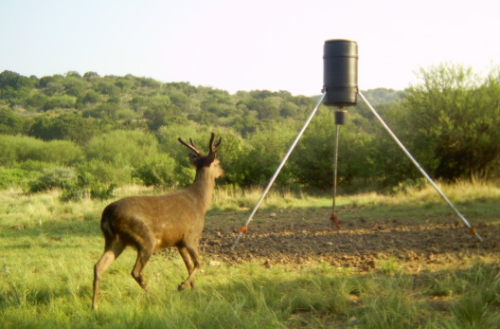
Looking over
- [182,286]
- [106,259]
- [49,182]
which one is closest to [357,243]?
[182,286]

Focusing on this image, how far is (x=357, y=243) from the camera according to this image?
9.18m

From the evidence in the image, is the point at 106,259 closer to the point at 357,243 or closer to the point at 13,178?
the point at 357,243

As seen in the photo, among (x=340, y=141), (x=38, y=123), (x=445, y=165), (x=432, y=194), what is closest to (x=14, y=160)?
(x=38, y=123)

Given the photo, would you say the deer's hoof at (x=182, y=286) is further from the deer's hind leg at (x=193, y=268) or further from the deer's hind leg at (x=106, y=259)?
the deer's hind leg at (x=106, y=259)

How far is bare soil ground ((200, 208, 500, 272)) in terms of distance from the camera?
7934 mm

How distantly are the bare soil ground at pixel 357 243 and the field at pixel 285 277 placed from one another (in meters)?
0.02

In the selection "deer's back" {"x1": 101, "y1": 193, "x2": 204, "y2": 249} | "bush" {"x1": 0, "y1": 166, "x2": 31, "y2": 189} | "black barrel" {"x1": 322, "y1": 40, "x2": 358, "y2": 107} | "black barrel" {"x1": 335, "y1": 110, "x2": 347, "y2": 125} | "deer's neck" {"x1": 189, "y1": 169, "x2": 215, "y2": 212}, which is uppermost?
"black barrel" {"x1": 322, "y1": 40, "x2": 358, "y2": 107}

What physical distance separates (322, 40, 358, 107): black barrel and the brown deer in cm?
346

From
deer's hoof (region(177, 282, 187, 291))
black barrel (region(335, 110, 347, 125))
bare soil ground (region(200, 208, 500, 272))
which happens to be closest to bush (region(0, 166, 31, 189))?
bare soil ground (region(200, 208, 500, 272))

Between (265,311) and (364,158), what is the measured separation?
62.3 ft

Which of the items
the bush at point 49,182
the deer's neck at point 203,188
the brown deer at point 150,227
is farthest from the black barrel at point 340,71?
the bush at point 49,182

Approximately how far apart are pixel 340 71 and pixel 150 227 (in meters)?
4.64

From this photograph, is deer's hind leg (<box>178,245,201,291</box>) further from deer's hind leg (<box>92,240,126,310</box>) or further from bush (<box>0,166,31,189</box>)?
bush (<box>0,166,31,189</box>)

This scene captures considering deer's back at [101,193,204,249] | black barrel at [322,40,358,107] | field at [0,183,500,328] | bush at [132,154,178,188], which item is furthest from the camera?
bush at [132,154,178,188]
